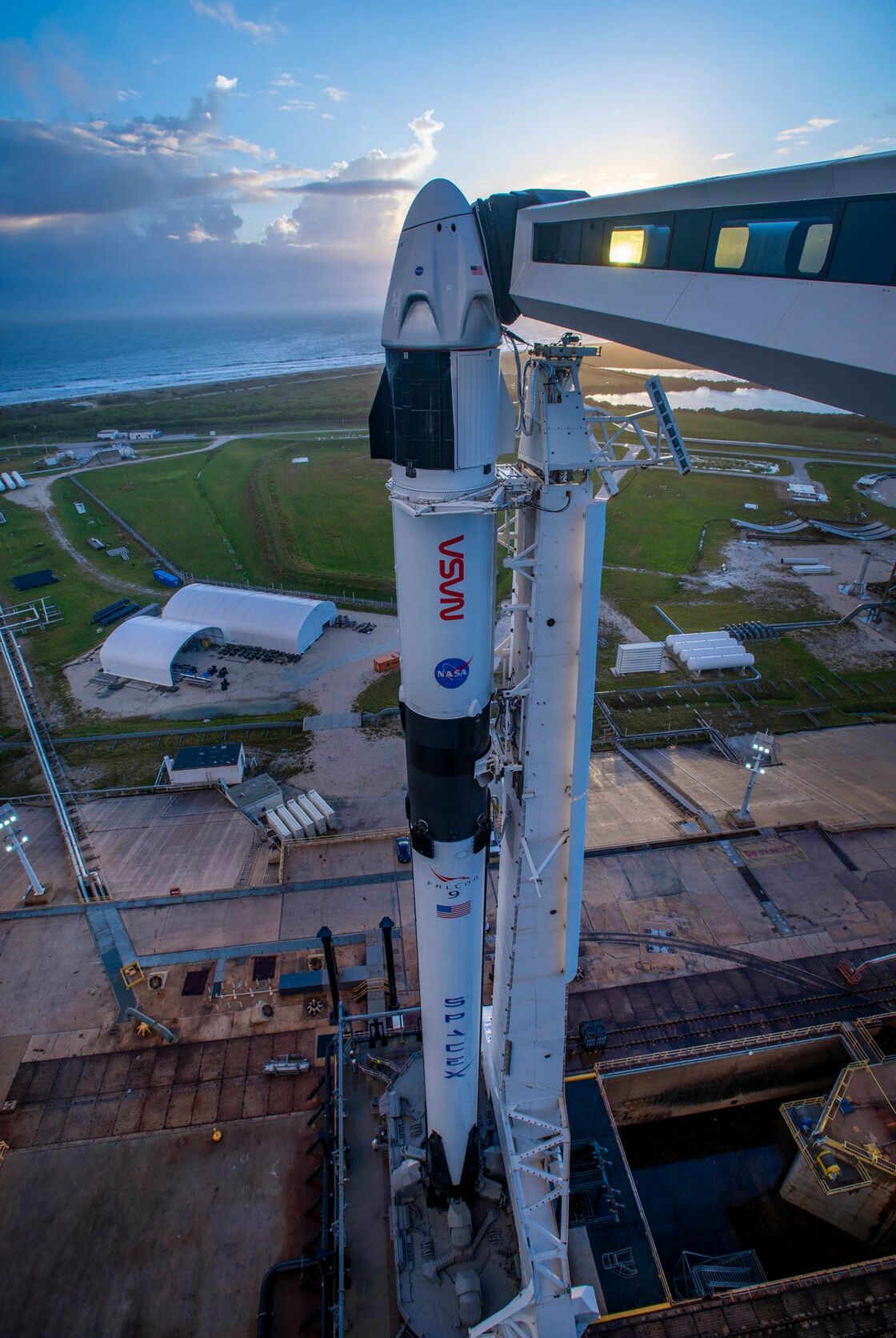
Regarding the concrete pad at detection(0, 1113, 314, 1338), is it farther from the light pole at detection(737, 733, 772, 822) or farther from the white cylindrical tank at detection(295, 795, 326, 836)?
the light pole at detection(737, 733, 772, 822)

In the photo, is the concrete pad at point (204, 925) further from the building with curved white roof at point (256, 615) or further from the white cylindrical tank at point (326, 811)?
the building with curved white roof at point (256, 615)

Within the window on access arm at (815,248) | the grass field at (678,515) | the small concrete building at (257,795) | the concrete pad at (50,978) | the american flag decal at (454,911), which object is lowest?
the small concrete building at (257,795)

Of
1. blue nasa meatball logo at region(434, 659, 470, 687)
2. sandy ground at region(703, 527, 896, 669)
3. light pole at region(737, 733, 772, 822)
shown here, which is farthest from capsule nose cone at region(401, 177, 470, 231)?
sandy ground at region(703, 527, 896, 669)

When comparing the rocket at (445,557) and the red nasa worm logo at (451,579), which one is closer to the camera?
the rocket at (445,557)

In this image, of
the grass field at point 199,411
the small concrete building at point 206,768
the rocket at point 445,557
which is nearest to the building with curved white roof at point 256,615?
the small concrete building at point 206,768

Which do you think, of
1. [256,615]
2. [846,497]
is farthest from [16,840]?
[846,497]

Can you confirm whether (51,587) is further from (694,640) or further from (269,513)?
(694,640)
